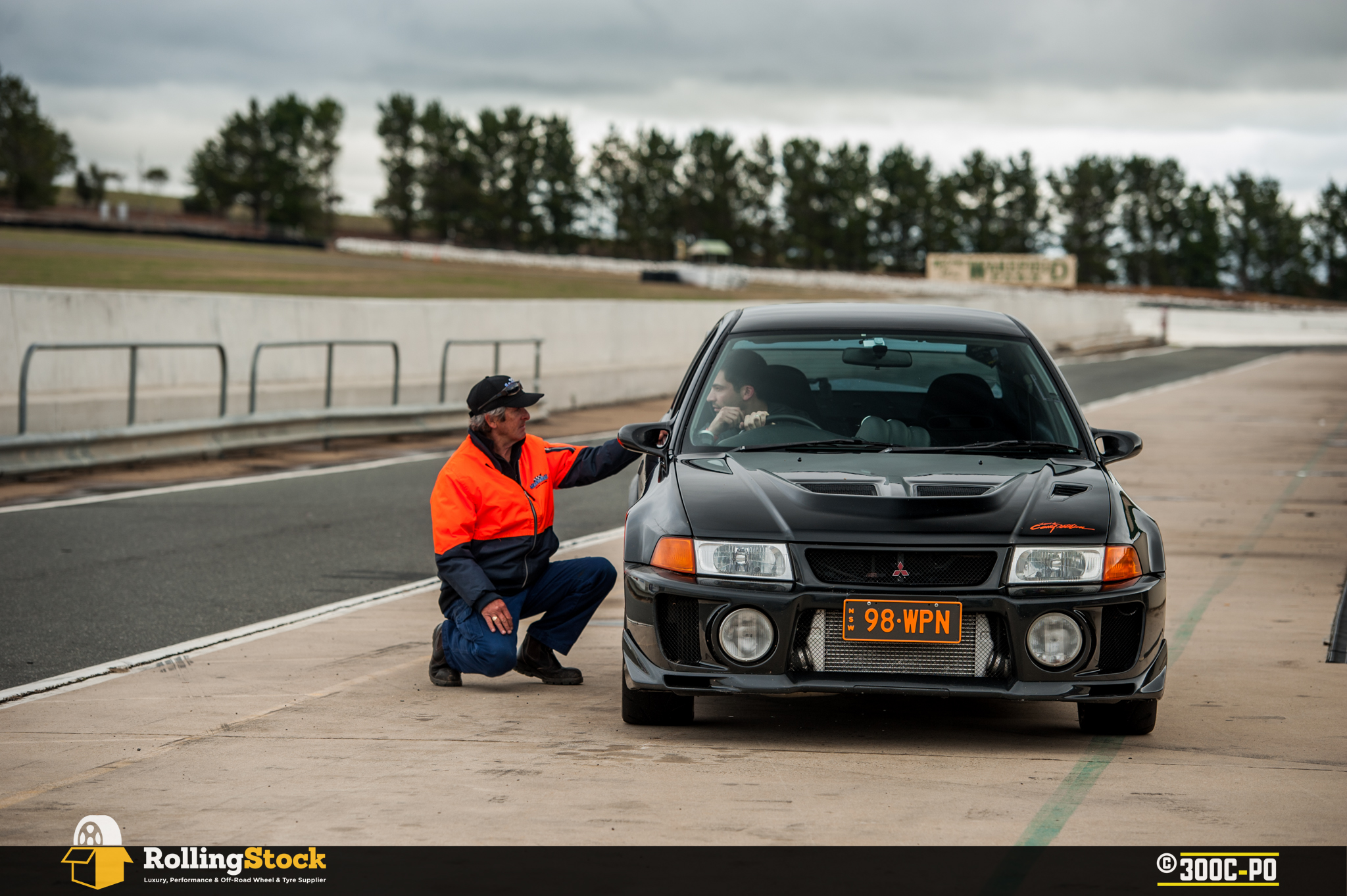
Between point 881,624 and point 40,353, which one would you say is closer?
point 881,624

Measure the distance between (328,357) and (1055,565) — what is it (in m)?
13.9

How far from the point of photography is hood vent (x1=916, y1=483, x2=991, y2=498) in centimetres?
515

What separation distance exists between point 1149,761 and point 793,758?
1184 millimetres

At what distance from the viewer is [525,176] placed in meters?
141

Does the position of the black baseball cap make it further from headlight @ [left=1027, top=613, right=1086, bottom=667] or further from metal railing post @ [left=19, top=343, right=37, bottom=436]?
metal railing post @ [left=19, top=343, right=37, bottom=436]

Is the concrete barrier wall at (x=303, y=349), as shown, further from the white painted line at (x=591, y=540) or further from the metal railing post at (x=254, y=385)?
the white painted line at (x=591, y=540)

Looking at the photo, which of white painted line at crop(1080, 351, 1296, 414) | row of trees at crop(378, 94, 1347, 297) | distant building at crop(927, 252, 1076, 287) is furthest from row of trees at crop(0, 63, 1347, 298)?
white painted line at crop(1080, 351, 1296, 414)

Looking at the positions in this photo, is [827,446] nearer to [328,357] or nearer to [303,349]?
[328,357]

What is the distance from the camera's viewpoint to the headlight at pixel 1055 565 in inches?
198

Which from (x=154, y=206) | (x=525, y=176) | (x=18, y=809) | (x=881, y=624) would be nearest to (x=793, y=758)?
(x=881, y=624)

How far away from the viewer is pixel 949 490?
5211 millimetres

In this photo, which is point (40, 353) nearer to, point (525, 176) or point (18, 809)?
point (18, 809)

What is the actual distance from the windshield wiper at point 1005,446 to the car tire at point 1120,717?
951mm
